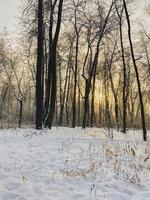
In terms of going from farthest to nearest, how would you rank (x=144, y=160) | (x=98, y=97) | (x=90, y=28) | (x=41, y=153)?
(x=98, y=97) → (x=90, y=28) → (x=41, y=153) → (x=144, y=160)

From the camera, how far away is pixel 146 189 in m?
7.58

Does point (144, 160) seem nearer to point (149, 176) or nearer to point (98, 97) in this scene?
point (149, 176)

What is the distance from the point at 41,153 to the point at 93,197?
402 cm

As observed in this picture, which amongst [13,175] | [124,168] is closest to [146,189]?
[124,168]

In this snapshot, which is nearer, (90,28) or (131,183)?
(131,183)

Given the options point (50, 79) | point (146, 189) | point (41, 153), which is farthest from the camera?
point (50, 79)

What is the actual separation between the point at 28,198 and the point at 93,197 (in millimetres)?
1213

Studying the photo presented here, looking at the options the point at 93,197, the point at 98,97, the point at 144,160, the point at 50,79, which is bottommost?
the point at 93,197

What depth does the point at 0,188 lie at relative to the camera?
706 cm

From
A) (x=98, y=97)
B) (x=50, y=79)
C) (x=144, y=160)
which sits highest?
(x=98, y=97)

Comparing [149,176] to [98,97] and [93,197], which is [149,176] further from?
[98,97]

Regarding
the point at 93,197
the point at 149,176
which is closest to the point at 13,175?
the point at 93,197

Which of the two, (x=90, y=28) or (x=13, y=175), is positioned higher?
(x=90, y=28)

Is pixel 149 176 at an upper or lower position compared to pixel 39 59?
lower
